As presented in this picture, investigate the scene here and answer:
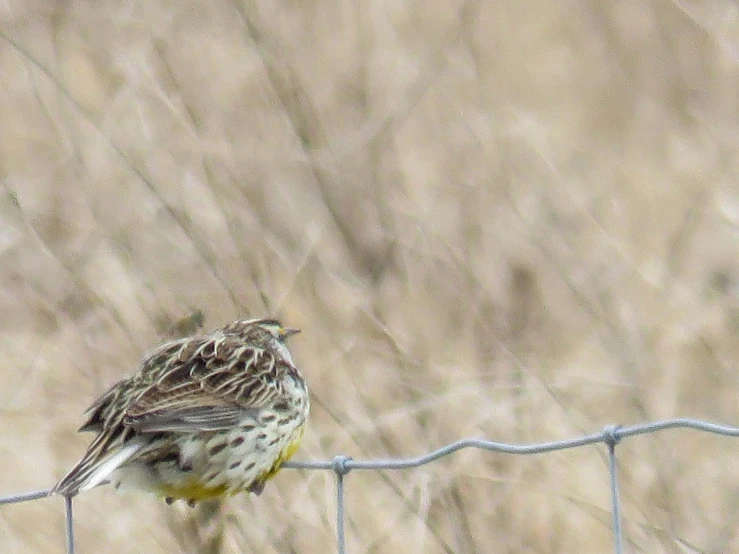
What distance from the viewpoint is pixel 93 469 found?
9.75ft

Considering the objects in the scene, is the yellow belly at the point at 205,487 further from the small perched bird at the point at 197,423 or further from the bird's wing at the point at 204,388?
the bird's wing at the point at 204,388

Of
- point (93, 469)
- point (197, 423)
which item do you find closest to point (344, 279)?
point (197, 423)

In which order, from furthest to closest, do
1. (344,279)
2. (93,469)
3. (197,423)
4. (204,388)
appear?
(344,279), (204,388), (197,423), (93,469)

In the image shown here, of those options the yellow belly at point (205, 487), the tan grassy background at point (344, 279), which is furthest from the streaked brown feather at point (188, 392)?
the tan grassy background at point (344, 279)

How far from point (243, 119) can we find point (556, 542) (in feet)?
5.35

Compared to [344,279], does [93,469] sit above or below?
below

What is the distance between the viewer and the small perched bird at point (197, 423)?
10.2 ft

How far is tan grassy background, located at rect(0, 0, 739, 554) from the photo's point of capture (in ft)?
14.3

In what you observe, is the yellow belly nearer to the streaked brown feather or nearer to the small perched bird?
the small perched bird

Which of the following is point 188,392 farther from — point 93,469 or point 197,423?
point 93,469

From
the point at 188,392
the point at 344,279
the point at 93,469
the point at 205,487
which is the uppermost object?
the point at 344,279

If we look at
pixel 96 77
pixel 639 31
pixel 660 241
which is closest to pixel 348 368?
pixel 96 77

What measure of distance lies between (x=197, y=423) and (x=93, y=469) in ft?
1.02

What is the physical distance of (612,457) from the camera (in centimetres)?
240
